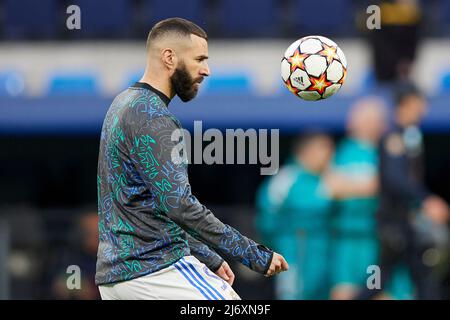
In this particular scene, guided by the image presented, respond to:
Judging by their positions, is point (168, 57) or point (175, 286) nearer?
point (175, 286)

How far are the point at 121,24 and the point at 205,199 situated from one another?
3.76m

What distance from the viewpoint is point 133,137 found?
5262mm

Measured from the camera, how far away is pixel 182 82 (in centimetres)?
549

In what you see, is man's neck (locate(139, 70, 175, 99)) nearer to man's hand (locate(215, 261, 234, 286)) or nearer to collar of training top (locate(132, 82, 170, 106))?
collar of training top (locate(132, 82, 170, 106))

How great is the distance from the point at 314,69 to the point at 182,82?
1.07 metres

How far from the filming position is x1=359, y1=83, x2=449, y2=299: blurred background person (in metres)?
10.3

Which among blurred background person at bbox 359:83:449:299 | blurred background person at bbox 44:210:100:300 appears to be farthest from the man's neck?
blurred background person at bbox 44:210:100:300

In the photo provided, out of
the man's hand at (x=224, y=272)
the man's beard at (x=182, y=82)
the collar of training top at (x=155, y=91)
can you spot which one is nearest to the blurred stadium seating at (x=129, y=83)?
the man's hand at (x=224, y=272)

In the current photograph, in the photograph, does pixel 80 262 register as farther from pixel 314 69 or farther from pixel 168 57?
pixel 168 57

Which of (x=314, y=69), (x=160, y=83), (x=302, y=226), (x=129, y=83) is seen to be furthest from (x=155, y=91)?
(x=129, y=83)

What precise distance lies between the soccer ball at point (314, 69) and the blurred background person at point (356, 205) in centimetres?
447

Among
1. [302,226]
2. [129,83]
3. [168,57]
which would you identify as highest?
[129,83]

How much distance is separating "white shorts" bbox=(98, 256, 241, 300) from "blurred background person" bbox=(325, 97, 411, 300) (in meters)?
5.66

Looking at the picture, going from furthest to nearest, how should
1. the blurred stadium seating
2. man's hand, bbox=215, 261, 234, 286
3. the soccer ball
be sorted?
1. the blurred stadium seating
2. the soccer ball
3. man's hand, bbox=215, 261, 234, 286
